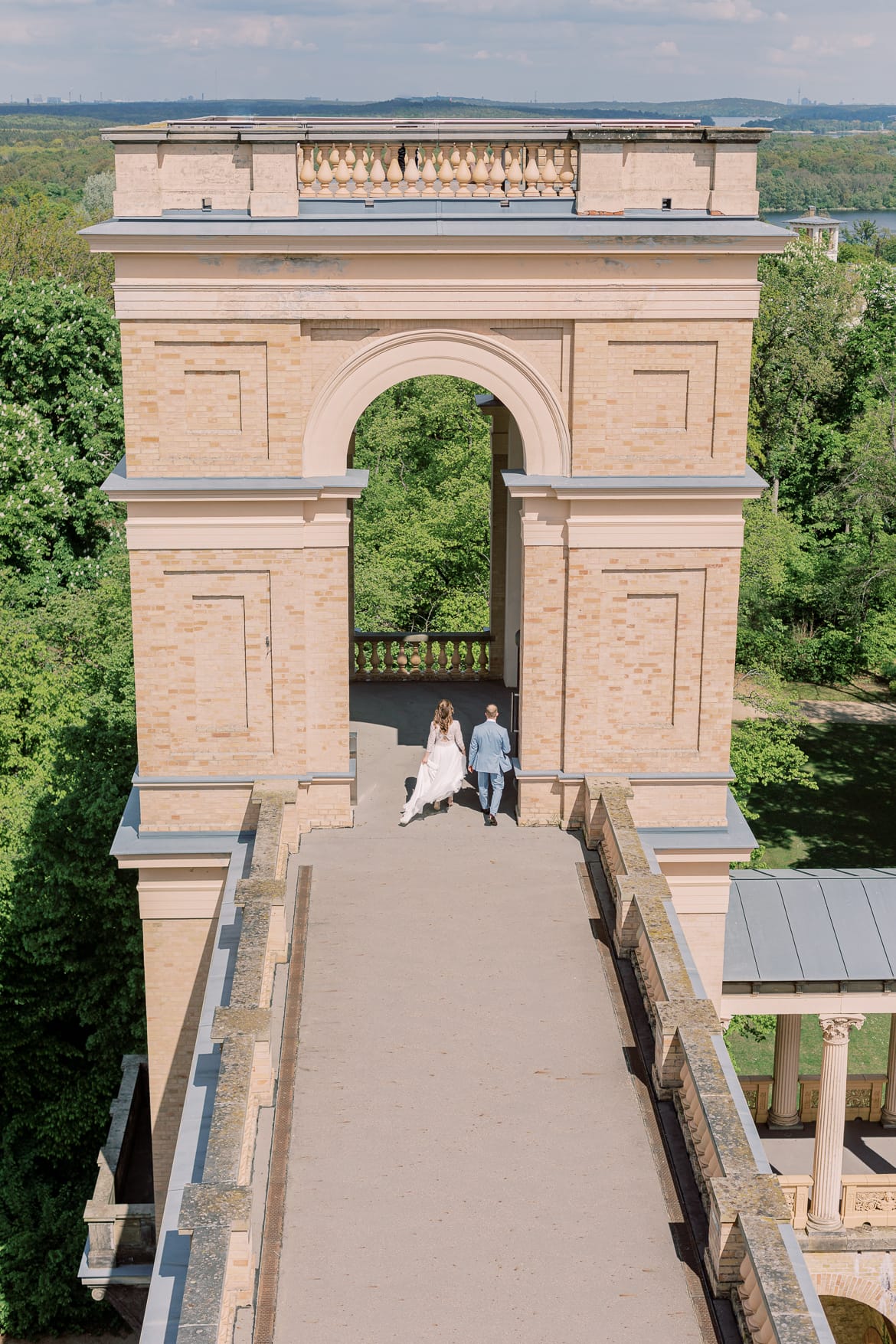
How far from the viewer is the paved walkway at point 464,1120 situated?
11.1 m

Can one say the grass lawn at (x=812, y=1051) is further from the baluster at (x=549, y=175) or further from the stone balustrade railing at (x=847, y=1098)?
the baluster at (x=549, y=175)

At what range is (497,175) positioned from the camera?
55.7ft

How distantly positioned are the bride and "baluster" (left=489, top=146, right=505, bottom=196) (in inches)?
234

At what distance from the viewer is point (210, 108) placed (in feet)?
77.2

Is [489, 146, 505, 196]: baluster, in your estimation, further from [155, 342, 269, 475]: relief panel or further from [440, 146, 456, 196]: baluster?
[155, 342, 269, 475]: relief panel

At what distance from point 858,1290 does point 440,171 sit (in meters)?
15.7

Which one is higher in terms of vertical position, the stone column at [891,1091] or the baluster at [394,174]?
the baluster at [394,174]

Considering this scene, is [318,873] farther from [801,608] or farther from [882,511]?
[801,608]

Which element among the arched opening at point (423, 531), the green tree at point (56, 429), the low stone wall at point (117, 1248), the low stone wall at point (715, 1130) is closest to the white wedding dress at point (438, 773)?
the low stone wall at point (715, 1130)

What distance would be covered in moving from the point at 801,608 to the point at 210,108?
3938 cm

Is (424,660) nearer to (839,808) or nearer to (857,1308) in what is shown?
(857,1308)

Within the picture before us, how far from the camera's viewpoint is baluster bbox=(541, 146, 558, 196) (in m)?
16.9

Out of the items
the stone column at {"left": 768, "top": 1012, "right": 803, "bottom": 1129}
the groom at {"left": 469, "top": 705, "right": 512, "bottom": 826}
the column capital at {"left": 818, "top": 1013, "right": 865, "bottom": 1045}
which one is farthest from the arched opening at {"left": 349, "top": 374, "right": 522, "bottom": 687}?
the column capital at {"left": 818, "top": 1013, "right": 865, "bottom": 1045}

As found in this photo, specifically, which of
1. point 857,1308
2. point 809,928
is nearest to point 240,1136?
point 809,928
